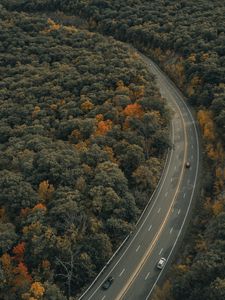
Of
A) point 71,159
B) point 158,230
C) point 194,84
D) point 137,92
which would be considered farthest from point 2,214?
point 194,84

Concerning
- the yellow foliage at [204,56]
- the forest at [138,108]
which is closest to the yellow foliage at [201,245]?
the forest at [138,108]

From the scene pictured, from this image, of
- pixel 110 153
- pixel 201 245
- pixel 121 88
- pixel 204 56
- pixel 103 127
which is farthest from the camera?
pixel 204 56

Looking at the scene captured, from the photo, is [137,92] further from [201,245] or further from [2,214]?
[201,245]

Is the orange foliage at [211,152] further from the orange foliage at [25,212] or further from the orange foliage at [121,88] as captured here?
the orange foliage at [25,212]

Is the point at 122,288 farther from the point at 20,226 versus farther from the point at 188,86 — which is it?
the point at 188,86

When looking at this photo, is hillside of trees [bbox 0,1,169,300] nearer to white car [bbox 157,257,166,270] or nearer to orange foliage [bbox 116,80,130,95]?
orange foliage [bbox 116,80,130,95]

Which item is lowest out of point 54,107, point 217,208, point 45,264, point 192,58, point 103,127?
point 45,264

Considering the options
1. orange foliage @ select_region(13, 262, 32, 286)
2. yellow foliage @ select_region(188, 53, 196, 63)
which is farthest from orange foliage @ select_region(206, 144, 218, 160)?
orange foliage @ select_region(13, 262, 32, 286)

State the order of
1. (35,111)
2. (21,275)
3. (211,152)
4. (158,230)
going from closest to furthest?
(21,275) < (158,230) < (211,152) < (35,111)
